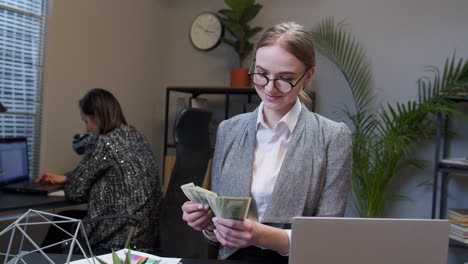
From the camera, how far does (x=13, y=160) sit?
2.62 meters

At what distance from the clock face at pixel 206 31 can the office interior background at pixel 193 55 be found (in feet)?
0.32

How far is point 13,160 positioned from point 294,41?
202 centimetres

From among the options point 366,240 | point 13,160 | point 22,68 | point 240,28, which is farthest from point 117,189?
point 240,28

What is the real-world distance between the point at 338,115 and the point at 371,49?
0.61m

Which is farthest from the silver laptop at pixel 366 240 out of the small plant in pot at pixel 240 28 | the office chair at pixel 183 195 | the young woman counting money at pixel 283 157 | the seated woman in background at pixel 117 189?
the small plant in pot at pixel 240 28

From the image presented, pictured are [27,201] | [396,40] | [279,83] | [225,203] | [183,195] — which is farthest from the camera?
[396,40]

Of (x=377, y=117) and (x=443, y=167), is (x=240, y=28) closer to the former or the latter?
(x=377, y=117)

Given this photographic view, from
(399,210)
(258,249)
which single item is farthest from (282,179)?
(399,210)

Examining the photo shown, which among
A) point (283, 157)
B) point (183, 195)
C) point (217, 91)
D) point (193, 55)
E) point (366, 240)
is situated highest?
point (193, 55)

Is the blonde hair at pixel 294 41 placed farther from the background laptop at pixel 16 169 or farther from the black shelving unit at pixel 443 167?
the black shelving unit at pixel 443 167

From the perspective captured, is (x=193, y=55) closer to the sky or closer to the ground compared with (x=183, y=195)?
closer to the sky

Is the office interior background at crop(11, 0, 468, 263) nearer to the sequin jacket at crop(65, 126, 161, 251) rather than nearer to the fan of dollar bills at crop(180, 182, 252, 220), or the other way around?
the sequin jacket at crop(65, 126, 161, 251)

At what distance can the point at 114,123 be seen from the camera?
2.60 meters

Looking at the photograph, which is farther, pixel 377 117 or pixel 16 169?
pixel 377 117
